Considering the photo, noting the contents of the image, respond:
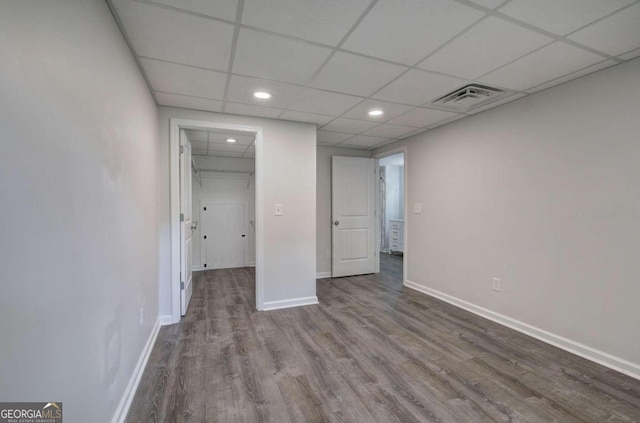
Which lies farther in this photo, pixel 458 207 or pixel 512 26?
pixel 458 207

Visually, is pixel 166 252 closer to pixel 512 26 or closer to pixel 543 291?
pixel 512 26

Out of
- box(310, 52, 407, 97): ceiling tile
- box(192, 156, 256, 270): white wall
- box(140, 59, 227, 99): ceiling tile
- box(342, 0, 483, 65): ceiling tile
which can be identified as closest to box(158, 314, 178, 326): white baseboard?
box(140, 59, 227, 99): ceiling tile

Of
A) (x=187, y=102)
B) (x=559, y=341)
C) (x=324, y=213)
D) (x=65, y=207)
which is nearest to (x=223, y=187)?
(x=324, y=213)

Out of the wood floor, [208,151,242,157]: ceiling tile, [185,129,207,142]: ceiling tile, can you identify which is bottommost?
the wood floor

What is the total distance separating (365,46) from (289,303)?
277cm

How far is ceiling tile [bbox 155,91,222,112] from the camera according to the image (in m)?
2.60

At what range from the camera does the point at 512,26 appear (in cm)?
160

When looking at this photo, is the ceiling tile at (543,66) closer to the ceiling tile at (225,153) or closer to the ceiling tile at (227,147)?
the ceiling tile at (227,147)

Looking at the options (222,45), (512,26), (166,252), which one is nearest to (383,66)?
(512,26)

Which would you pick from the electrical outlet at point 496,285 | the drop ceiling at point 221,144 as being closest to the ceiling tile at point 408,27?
the drop ceiling at point 221,144

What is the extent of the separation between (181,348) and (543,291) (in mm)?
3244

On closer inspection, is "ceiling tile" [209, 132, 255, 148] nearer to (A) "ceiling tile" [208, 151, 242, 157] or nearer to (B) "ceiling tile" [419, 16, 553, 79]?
(A) "ceiling tile" [208, 151, 242, 157]

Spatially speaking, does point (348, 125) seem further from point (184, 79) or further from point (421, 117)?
point (184, 79)

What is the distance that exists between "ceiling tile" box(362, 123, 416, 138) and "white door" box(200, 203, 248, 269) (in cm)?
305
